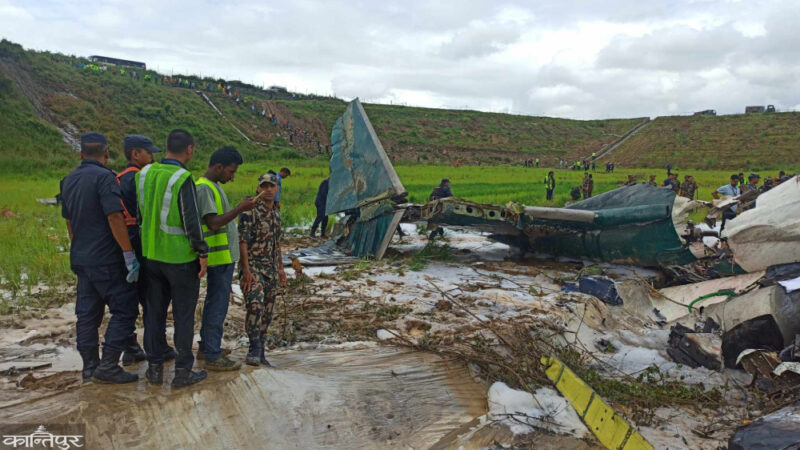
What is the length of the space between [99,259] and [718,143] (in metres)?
54.8

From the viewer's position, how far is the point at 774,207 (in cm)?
539

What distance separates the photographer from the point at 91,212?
319 cm

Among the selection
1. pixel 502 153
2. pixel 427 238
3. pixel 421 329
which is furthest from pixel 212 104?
pixel 421 329

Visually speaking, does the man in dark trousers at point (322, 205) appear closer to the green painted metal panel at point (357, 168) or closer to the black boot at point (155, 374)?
the green painted metal panel at point (357, 168)

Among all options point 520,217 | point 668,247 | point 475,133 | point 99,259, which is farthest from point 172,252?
point 475,133

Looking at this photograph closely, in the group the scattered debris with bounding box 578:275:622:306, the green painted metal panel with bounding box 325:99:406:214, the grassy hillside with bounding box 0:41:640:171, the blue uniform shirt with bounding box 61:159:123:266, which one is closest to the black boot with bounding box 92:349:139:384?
the blue uniform shirt with bounding box 61:159:123:266

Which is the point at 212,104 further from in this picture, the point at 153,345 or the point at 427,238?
the point at 153,345

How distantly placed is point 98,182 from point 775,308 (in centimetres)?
529

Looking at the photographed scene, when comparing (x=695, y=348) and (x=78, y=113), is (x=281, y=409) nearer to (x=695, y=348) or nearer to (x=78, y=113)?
(x=695, y=348)

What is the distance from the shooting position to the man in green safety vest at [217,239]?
3162 mm

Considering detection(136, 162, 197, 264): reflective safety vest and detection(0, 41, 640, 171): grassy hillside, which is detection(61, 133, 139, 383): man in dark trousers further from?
detection(0, 41, 640, 171): grassy hillside

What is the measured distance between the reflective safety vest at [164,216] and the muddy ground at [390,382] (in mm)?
851

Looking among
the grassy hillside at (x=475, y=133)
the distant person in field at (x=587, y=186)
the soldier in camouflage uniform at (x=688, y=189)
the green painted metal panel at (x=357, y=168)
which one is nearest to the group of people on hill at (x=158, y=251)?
the green painted metal panel at (x=357, y=168)

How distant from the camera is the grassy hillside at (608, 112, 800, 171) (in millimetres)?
41062
